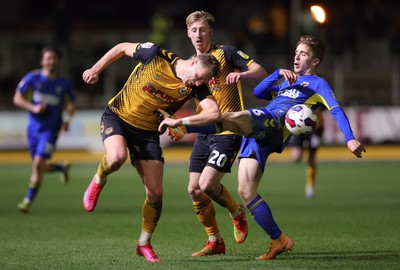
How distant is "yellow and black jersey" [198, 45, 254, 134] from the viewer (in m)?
9.46

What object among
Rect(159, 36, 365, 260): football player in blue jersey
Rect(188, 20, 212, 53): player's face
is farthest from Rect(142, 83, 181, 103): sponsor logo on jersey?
Rect(188, 20, 212, 53): player's face

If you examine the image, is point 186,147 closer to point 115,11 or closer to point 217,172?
point 115,11

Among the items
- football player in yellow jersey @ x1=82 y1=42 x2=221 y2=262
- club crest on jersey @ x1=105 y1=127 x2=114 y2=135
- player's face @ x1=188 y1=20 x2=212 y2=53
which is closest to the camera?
football player in yellow jersey @ x1=82 y1=42 x2=221 y2=262

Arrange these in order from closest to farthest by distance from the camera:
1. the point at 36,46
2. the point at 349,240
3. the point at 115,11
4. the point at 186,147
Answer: the point at 349,240 < the point at 186,147 < the point at 36,46 < the point at 115,11

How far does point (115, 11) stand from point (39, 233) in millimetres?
25549

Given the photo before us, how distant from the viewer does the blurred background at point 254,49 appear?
25.3 meters

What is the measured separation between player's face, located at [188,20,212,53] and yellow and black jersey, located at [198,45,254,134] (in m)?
0.19

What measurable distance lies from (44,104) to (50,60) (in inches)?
28.7

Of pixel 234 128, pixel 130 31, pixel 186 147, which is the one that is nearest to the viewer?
pixel 234 128

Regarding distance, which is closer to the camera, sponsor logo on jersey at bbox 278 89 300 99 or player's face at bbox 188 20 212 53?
sponsor logo on jersey at bbox 278 89 300 99

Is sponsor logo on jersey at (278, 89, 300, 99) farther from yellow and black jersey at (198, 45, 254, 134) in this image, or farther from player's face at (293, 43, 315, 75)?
yellow and black jersey at (198, 45, 254, 134)

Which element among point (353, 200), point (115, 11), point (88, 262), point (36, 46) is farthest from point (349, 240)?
point (115, 11)

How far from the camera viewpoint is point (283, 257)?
907cm

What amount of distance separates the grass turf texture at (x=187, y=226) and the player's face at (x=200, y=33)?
220 centimetres
